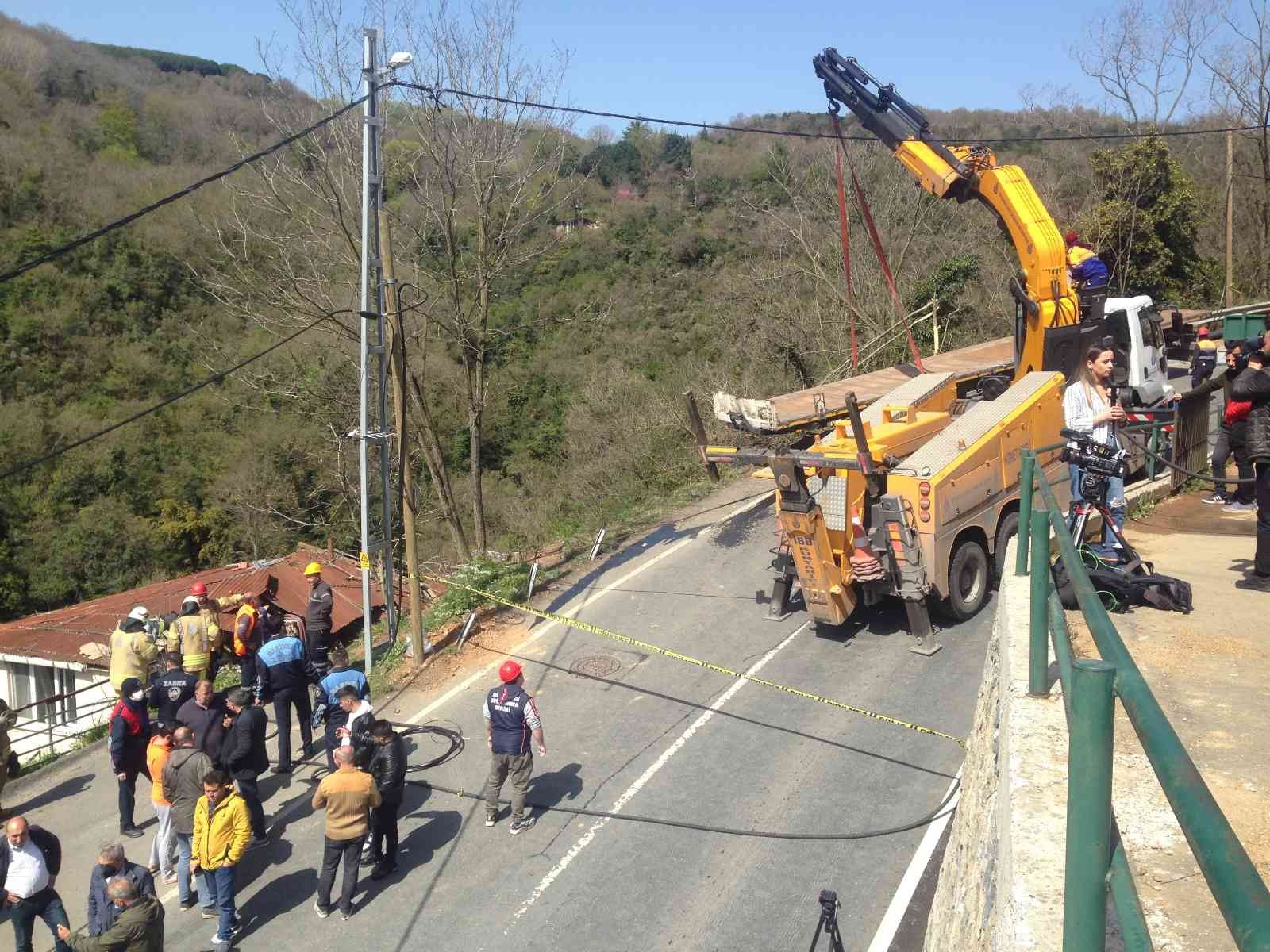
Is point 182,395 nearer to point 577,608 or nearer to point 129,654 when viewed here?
point 129,654

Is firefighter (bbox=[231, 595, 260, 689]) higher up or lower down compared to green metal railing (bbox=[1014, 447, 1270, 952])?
lower down

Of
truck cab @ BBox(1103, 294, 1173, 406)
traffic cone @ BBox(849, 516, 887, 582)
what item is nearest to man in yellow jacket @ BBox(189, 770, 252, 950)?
traffic cone @ BBox(849, 516, 887, 582)

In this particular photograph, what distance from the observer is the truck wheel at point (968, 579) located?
10.9 m

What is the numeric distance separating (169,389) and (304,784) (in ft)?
116

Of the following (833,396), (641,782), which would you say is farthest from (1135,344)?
(641,782)

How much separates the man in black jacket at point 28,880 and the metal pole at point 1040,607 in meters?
7.62

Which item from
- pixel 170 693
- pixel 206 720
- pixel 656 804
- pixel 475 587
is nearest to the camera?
pixel 656 804

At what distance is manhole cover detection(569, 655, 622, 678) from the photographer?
11.4 m

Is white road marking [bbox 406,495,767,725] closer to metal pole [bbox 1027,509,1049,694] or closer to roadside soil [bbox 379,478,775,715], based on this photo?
roadside soil [bbox 379,478,775,715]

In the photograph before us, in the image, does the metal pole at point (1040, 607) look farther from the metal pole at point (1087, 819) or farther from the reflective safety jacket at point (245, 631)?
the reflective safety jacket at point (245, 631)

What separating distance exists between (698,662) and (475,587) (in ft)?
13.6

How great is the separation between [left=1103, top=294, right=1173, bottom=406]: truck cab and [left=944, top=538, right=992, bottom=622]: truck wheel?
4.37m

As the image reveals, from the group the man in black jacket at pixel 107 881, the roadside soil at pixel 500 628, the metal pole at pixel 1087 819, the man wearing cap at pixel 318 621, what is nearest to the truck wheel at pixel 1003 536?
the roadside soil at pixel 500 628

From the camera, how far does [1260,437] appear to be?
7.04 m
